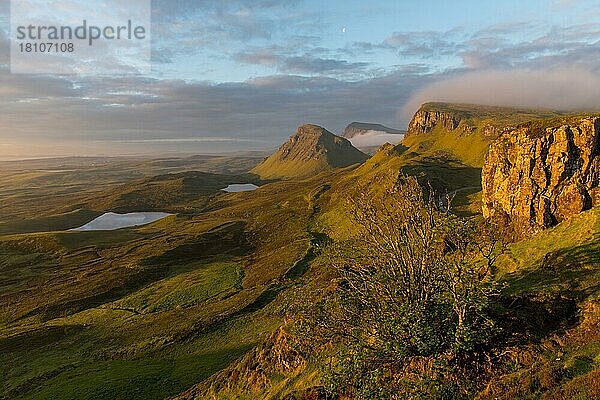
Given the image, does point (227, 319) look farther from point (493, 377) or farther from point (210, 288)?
point (493, 377)

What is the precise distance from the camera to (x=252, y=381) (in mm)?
31734

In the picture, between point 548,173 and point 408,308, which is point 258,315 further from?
point 548,173

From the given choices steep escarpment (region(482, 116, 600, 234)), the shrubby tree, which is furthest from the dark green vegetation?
steep escarpment (region(482, 116, 600, 234))

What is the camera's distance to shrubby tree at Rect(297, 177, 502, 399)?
1894cm

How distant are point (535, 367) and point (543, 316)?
4368 mm

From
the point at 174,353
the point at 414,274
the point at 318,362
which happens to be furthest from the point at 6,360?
the point at 414,274

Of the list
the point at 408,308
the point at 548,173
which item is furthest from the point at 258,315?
the point at 548,173

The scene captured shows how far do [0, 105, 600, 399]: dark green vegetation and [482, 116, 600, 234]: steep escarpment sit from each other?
35.2m

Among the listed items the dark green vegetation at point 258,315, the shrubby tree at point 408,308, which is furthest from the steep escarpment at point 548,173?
the shrubby tree at point 408,308

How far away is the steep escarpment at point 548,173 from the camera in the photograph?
6850 cm

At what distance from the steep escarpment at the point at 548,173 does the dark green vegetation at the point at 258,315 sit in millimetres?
35220

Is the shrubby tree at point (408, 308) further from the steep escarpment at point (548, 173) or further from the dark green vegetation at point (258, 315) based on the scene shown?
the steep escarpment at point (548, 173)

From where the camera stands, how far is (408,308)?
19.6 metres

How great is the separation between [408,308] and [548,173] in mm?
71043
